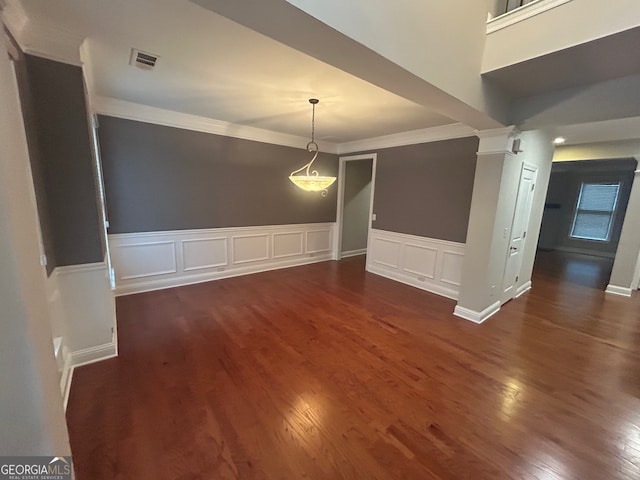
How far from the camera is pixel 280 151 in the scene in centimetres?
493

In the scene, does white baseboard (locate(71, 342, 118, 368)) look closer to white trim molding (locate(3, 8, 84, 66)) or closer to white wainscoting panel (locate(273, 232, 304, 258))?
white trim molding (locate(3, 8, 84, 66))

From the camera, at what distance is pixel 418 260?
177 inches

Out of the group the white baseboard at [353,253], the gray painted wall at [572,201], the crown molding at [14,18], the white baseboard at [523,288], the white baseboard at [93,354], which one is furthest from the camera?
the gray painted wall at [572,201]

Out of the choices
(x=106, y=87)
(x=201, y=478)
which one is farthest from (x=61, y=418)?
(x=106, y=87)

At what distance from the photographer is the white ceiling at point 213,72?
167 cm

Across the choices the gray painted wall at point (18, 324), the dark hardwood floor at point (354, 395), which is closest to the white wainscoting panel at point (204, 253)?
the dark hardwood floor at point (354, 395)

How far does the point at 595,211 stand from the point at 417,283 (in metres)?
7.40

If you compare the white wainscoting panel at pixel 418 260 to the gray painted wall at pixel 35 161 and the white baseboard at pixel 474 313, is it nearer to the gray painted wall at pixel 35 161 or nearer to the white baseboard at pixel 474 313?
the white baseboard at pixel 474 313

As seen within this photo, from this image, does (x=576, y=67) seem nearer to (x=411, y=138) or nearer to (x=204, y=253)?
(x=411, y=138)

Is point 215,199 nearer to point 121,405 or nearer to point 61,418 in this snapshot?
point 121,405

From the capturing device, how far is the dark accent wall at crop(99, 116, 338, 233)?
3.52 meters

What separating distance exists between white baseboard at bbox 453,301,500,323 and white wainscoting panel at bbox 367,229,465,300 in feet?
1.70

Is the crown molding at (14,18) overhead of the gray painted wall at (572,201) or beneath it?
overhead

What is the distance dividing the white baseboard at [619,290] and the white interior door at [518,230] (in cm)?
203
